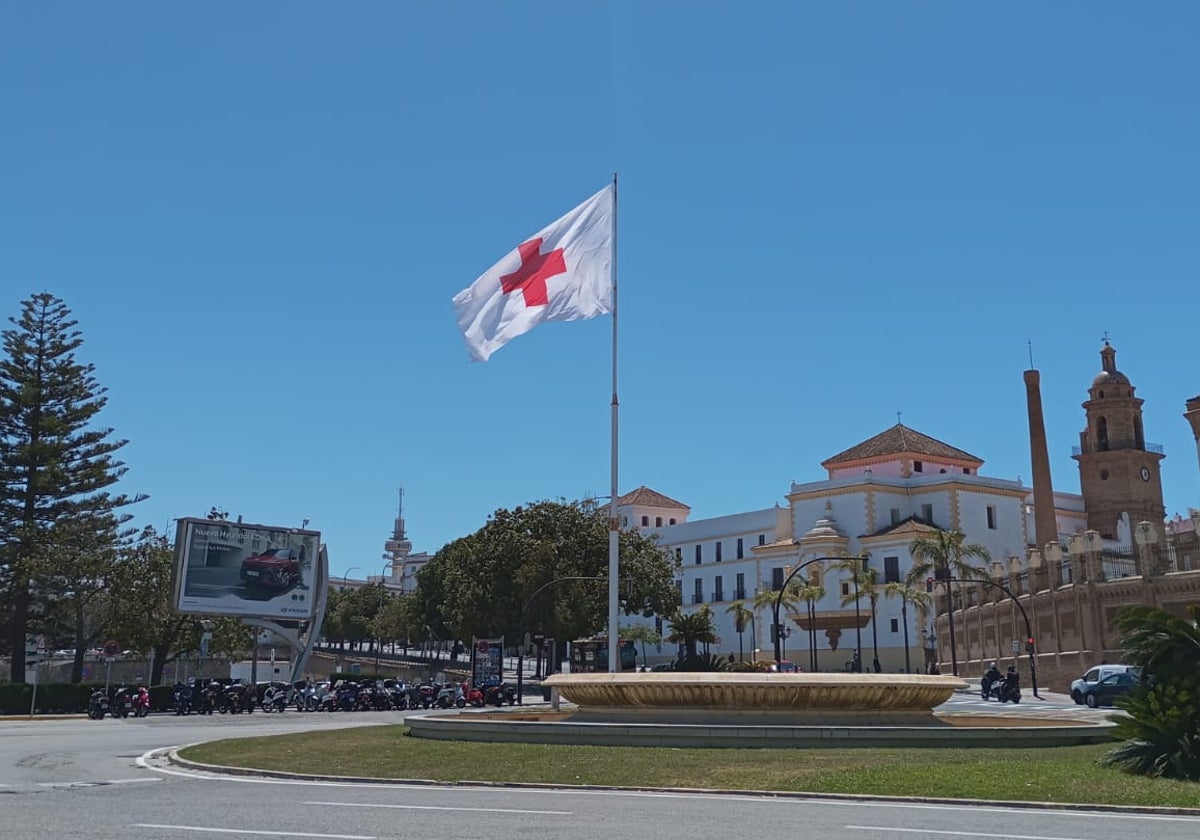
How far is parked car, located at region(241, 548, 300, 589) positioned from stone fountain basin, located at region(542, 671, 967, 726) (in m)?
37.7

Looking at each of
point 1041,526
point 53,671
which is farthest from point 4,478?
point 1041,526

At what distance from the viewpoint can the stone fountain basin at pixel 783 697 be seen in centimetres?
1848

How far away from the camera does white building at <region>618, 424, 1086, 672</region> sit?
77.6 meters

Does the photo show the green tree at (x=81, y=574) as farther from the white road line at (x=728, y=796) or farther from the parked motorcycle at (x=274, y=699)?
the white road line at (x=728, y=796)

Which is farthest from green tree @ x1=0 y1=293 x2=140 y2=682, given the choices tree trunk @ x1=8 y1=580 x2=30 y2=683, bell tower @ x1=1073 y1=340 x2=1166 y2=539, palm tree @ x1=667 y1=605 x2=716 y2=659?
bell tower @ x1=1073 y1=340 x2=1166 y2=539

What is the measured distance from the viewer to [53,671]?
2717 inches

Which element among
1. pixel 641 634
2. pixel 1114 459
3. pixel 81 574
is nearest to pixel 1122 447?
pixel 1114 459

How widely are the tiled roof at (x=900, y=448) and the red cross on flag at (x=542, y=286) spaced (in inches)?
2704

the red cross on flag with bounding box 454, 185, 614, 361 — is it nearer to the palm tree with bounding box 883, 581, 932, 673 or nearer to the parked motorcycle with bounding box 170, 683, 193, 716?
the parked motorcycle with bounding box 170, 683, 193, 716

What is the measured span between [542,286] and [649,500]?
8759 cm

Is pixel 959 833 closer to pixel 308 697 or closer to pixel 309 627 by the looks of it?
pixel 308 697

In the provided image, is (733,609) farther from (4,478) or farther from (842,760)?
(842,760)

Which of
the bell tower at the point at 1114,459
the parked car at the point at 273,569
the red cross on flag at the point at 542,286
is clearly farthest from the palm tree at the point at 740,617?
the red cross on flag at the point at 542,286

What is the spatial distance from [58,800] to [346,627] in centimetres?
11422
